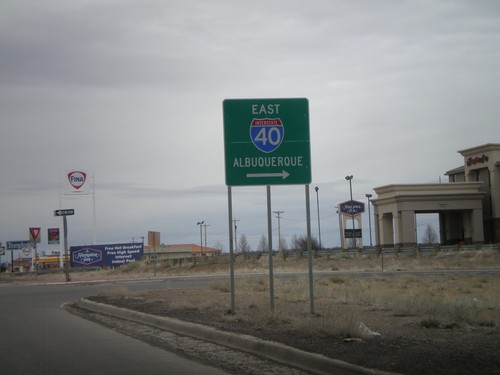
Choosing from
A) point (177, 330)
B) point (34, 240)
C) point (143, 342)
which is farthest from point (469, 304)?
point (34, 240)

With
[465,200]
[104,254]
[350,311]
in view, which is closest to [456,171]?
[465,200]

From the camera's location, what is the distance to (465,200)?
65.1 meters

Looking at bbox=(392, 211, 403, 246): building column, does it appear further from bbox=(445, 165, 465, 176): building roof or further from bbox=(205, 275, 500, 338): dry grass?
bbox=(205, 275, 500, 338): dry grass

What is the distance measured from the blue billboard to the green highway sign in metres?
52.5

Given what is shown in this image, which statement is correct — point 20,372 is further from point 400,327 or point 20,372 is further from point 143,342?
point 400,327

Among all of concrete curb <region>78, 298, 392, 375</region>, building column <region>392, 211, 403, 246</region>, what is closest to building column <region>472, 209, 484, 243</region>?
building column <region>392, 211, 403, 246</region>

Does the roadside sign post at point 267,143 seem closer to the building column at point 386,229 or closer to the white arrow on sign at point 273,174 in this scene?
the white arrow on sign at point 273,174

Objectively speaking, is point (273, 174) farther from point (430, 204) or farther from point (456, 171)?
point (456, 171)

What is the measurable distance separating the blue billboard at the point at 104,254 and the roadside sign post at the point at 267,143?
172 feet

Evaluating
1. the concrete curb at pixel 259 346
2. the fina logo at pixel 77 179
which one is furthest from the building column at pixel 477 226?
the concrete curb at pixel 259 346

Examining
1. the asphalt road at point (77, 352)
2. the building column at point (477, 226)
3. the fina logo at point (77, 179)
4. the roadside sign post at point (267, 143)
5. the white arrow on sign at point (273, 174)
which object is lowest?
the asphalt road at point (77, 352)

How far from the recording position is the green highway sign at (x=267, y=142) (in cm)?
1407

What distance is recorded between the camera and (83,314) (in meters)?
18.5

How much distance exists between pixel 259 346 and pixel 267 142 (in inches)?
215
